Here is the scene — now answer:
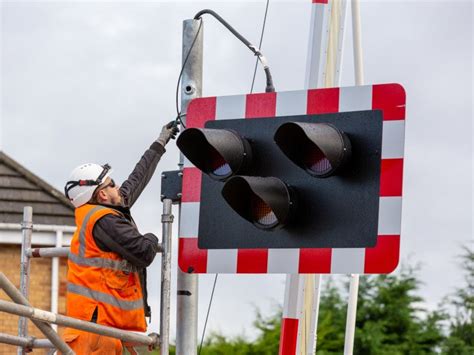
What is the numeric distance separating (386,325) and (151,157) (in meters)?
20.3

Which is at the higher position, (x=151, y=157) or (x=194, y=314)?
(x=151, y=157)

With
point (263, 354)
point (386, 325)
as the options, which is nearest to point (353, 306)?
point (263, 354)

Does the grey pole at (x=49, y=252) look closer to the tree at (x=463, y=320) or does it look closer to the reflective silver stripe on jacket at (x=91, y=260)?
the reflective silver stripe on jacket at (x=91, y=260)

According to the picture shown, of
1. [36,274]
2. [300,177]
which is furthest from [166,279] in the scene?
[36,274]

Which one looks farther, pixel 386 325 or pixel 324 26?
pixel 386 325

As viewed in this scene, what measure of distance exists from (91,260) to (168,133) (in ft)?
3.64

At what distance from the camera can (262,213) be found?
24.4 ft

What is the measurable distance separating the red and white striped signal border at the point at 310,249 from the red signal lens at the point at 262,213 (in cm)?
24

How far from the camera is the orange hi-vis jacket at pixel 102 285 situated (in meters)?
8.52

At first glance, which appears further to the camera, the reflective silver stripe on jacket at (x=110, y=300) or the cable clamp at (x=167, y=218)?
the reflective silver stripe on jacket at (x=110, y=300)

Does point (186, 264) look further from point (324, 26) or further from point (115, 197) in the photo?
point (324, 26)

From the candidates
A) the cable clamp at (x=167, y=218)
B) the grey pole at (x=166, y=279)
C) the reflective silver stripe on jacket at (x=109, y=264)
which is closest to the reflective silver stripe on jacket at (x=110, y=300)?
the reflective silver stripe on jacket at (x=109, y=264)

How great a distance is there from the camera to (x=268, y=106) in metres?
7.85

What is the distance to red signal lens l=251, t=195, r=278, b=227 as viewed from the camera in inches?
292
